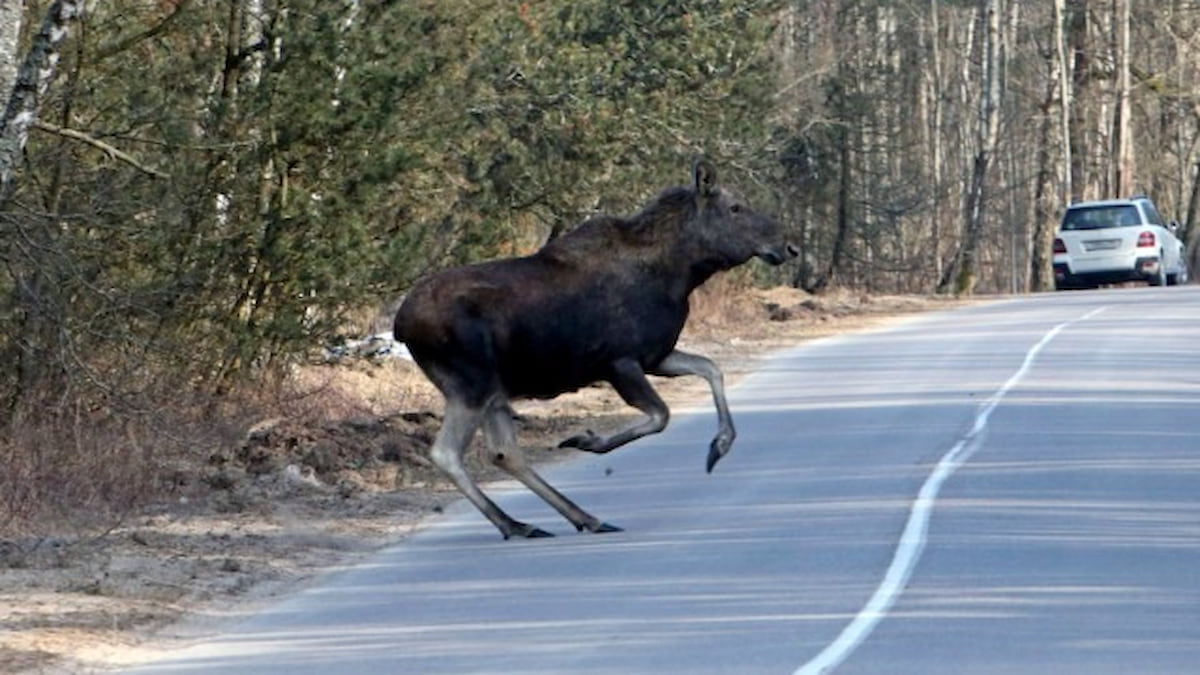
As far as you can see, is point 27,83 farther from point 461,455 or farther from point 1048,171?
point 1048,171

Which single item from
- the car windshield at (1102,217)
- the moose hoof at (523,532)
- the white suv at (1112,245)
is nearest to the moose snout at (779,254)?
the moose hoof at (523,532)

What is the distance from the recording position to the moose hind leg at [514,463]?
15.1 meters

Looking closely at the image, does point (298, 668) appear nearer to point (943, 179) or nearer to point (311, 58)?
point (311, 58)

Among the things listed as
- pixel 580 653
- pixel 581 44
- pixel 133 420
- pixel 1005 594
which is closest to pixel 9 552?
pixel 133 420

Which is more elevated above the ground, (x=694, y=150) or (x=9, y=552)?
(x=694, y=150)

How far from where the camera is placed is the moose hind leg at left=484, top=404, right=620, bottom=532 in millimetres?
15109

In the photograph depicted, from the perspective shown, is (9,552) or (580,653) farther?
(9,552)

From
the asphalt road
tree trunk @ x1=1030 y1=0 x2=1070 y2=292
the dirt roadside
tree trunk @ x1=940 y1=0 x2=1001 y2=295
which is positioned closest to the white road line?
the asphalt road

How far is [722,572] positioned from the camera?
42.7 ft

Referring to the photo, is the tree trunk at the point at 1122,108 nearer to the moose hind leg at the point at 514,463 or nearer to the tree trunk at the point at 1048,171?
the tree trunk at the point at 1048,171

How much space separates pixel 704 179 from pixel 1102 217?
31.4 metres

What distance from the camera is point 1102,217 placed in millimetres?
45844

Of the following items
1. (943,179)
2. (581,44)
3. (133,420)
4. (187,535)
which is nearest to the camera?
(187,535)

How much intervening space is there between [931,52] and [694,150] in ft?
123
